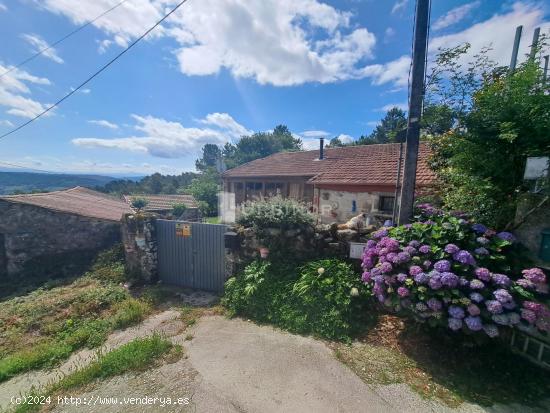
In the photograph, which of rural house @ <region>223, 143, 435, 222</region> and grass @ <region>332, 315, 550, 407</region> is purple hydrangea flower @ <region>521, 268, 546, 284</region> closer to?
grass @ <region>332, 315, 550, 407</region>

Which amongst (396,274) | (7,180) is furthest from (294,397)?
(7,180)

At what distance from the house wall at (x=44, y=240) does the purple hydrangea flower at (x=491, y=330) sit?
1081 cm

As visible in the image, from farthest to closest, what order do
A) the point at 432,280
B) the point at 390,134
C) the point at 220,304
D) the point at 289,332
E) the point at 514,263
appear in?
the point at 220,304, the point at 390,134, the point at 289,332, the point at 514,263, the point at 432,280

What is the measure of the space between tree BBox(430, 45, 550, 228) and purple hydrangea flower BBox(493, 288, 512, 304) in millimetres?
1368

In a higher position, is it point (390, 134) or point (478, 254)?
point (390, 134)

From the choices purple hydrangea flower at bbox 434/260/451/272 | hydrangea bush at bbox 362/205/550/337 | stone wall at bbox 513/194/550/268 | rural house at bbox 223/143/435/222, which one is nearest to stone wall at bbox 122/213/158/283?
rural house at bbox 223/143/435/222

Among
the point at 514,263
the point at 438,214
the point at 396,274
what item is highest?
the point at 438,214

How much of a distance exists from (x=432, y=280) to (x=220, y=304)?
413cm

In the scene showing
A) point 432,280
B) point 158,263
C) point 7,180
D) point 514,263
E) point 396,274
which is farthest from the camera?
point 7,180

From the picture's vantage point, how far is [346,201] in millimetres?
10461

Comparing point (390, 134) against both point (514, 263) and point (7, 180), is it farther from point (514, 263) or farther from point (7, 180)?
point (7, 180)

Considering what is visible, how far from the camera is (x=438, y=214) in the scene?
13.2ft

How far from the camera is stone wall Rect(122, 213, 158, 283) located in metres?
6.46

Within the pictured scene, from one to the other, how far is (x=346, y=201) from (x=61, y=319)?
998 centimetres
